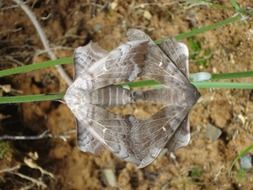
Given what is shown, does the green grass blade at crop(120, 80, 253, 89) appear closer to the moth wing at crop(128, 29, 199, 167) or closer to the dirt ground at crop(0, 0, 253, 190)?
the moth wing at crop(128, 29, 199, 167)

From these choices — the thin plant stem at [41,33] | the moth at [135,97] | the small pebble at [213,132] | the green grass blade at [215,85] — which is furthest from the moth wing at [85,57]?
the small pebble at [213,132]

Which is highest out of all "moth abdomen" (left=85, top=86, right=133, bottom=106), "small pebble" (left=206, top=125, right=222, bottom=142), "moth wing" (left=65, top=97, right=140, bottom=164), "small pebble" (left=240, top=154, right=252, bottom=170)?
"moth abdomen" (left=85, top=86, right=133, bottom=106)

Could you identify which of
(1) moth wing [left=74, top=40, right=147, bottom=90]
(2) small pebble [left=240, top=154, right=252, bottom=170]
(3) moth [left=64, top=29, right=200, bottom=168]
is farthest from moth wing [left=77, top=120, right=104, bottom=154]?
(2) small pebble [left=240, top=154, right=252, bottom=170]

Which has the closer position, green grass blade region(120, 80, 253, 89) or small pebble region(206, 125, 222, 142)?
green grass blade region(120, 80, 253, 89)

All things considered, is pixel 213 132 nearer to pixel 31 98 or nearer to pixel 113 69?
pixel 113 69

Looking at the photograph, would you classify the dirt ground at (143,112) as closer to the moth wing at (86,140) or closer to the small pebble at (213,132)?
the small pebble at (213,132)

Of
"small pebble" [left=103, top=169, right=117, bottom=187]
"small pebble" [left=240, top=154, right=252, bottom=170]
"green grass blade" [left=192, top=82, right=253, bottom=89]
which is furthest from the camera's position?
"small pebble" [left=103, top=169, right=117, bottom=187]

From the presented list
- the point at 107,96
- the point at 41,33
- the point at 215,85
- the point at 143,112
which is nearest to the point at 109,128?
the point at 107,96
